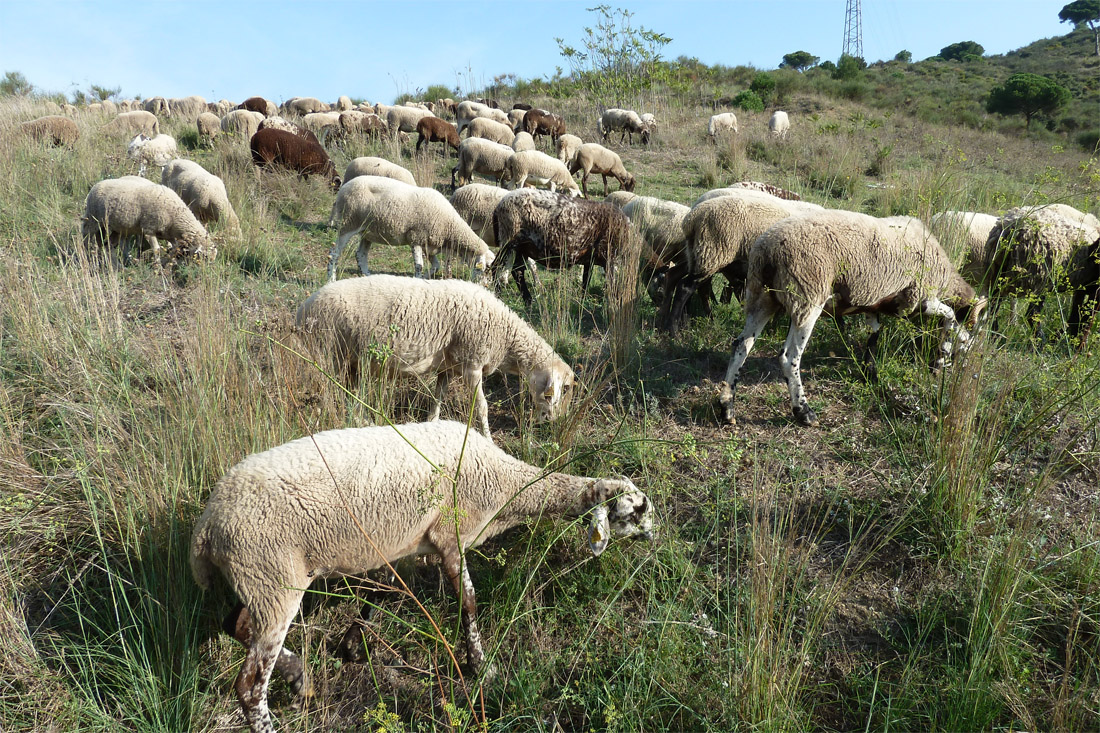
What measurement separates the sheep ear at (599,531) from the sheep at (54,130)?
48.0ft


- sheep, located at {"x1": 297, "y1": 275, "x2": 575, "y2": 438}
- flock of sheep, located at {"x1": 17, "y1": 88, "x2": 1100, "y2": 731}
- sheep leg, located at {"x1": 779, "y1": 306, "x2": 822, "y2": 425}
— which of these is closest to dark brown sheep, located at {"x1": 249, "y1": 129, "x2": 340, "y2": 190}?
flock of sheep, located at {"x1": 17, "y1": 88, "x2": 1100, "y2": 731}

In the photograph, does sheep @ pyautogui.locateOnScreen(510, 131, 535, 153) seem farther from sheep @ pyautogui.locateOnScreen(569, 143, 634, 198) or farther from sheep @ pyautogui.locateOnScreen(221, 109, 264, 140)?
sheep @ pyautogui.locateOnScreen(221, 109, 264, 140)

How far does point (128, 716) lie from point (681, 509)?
3033mm

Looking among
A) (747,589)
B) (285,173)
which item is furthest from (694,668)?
(285,173)

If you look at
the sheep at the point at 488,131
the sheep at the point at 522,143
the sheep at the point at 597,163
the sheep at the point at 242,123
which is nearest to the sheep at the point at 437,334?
the sheep at the point at 597,163

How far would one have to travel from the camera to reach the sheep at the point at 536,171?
13.4m

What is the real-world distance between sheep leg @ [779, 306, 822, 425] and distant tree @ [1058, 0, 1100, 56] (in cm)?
6407

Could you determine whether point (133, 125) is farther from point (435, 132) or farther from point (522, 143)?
point (522, 143)

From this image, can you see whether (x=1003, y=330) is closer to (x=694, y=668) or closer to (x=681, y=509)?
(x=681, y=509)

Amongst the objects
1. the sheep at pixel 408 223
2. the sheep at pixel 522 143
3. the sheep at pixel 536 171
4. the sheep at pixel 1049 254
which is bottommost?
the sheep at pixel 1049 254

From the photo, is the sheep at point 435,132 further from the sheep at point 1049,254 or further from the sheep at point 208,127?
the sheep at point 1049,254

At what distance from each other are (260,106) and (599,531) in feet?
78.6

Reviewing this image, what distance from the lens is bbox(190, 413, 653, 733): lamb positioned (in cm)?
267

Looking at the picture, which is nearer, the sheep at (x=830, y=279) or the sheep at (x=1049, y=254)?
the sheep at (x=830, y=279)
